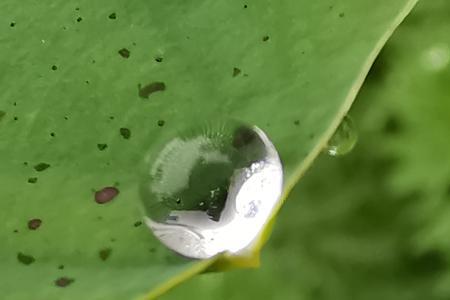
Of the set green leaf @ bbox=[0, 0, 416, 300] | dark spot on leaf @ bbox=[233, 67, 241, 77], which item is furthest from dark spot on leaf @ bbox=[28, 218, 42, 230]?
dark spot on leaf @ bbox=[233, 67, 241, 77]

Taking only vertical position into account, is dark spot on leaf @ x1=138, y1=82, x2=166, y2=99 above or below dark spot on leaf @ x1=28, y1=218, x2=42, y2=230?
above

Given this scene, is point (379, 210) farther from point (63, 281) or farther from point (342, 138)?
point (63, 281)

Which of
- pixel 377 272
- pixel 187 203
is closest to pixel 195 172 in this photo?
pixel 187 203

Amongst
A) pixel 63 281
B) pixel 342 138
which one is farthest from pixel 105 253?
pixel 342 138

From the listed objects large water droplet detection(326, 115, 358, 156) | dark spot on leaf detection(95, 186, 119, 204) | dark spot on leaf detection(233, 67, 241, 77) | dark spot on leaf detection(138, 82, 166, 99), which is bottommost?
large water droplet detection(326, 115, 358, 156)

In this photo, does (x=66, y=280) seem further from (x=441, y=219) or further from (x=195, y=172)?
Result: (x=441, y=219)

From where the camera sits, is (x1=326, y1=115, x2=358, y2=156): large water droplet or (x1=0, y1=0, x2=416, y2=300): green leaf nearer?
(x1=0, y1=0, x2=416, y2=300): green leaf

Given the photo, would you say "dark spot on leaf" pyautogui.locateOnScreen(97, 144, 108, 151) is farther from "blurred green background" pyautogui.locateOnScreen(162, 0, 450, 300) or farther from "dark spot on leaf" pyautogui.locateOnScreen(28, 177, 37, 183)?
"blurred green background" pyautogui.locateOnScreen(162, 0, 450, 300)
